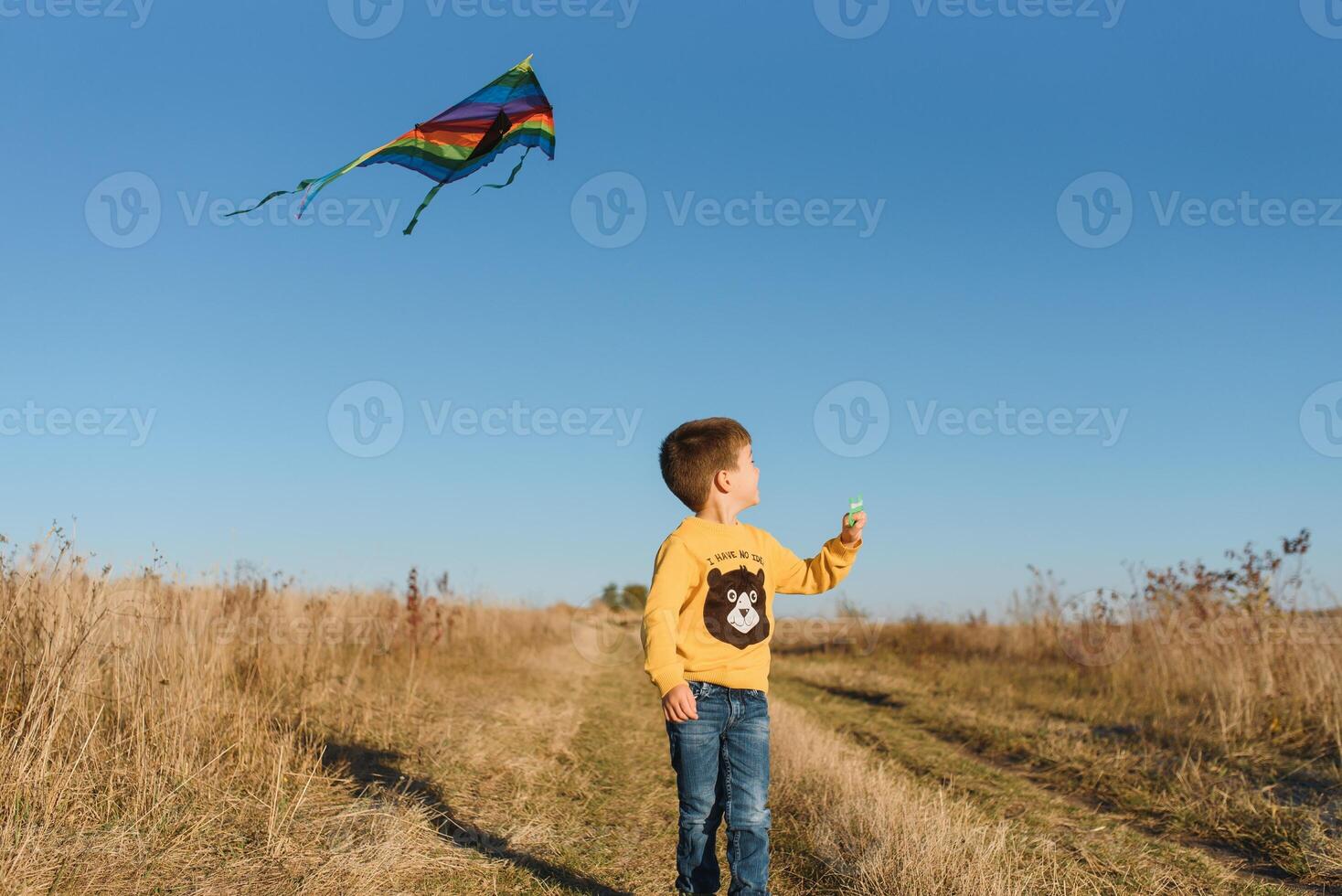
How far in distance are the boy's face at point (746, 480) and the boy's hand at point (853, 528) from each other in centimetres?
37

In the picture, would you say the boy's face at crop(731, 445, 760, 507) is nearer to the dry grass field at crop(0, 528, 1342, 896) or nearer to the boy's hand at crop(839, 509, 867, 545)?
the boy's hand at crop(839, 509, 867, 545)

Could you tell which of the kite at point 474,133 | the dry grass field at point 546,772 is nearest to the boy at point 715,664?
the dry grass field at point 546,772

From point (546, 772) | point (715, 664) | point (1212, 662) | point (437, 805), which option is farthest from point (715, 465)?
point (1212, 662)

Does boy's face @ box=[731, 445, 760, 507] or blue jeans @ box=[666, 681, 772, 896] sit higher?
boy's face @ box=[731, 445, 760, 507]

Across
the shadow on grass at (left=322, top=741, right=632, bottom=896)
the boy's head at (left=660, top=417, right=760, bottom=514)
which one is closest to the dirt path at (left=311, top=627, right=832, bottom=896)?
the shadow on grass at (left=322, top=741, right=632, bottom=896)

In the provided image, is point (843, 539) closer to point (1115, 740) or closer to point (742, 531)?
point (742, 531)

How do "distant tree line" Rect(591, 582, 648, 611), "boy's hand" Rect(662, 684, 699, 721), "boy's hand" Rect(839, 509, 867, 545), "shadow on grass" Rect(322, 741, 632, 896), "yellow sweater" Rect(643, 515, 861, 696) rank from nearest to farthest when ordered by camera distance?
"boy's hand" Rect(662, 684, 699, 721), "yellow sweater" Rect(643, 515, 861, 696), "boy's hand" Rect(839, 509, 867, 545), "shadow on grass" Rect(322, 741, 632, 896), "distant tree line" Rect(591, 582, 648, 611)

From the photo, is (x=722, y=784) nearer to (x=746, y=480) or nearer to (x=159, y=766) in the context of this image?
(x=746, y=480)

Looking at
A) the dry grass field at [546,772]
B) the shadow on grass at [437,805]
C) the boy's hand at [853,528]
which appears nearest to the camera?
the boy's hand at [853,528]

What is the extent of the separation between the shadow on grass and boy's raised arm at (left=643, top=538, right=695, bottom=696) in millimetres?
1394

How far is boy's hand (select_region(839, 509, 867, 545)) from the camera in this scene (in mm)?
3520

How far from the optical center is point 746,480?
3.57 metres

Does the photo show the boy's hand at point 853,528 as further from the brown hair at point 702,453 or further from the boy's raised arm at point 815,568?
the brown hair at point 702,453

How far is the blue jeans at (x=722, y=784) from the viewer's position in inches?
129
